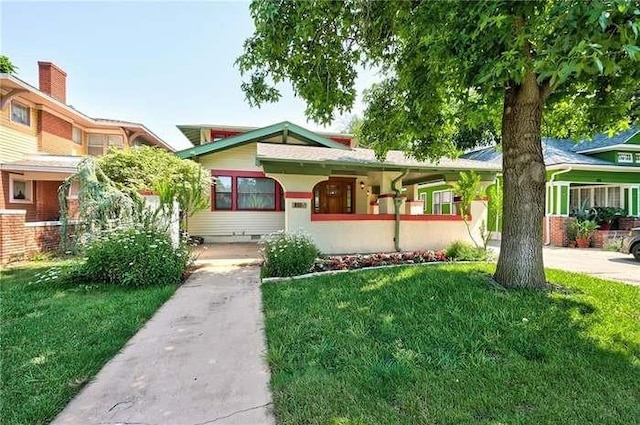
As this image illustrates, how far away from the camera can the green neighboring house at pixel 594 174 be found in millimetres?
13797

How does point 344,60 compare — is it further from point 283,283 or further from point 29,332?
point 29,332

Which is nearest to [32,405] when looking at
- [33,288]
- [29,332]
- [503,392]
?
[29,332]

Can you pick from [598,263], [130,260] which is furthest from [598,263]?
[130,260]

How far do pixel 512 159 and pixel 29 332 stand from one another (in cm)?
734

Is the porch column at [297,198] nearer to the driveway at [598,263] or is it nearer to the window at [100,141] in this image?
the driveway at [598,263]

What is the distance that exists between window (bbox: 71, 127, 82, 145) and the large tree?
1421 centimetres

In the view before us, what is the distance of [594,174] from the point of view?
563 inches

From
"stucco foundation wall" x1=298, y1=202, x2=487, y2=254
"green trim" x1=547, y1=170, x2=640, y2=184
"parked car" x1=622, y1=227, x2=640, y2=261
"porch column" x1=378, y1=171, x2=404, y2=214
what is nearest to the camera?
"parked car" x1=622, y1=227, x2=640, y2=261

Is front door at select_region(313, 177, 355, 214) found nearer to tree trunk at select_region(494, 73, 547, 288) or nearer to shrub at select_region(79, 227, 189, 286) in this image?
shrub at select_region(79, 227, 189, 286)

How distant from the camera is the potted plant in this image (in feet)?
42.9

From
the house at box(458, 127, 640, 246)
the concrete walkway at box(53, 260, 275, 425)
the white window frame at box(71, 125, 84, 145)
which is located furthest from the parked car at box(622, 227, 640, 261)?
the white window frame at box(71, 125, 84, 145)

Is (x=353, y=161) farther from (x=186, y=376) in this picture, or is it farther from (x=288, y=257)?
(x=186, y=376)

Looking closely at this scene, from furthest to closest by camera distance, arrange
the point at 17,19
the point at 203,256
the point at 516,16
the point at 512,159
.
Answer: the point at 203,256 → the point at 17,19 → the point at 512,159 → the point at 516,16

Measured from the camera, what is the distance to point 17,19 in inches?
309
